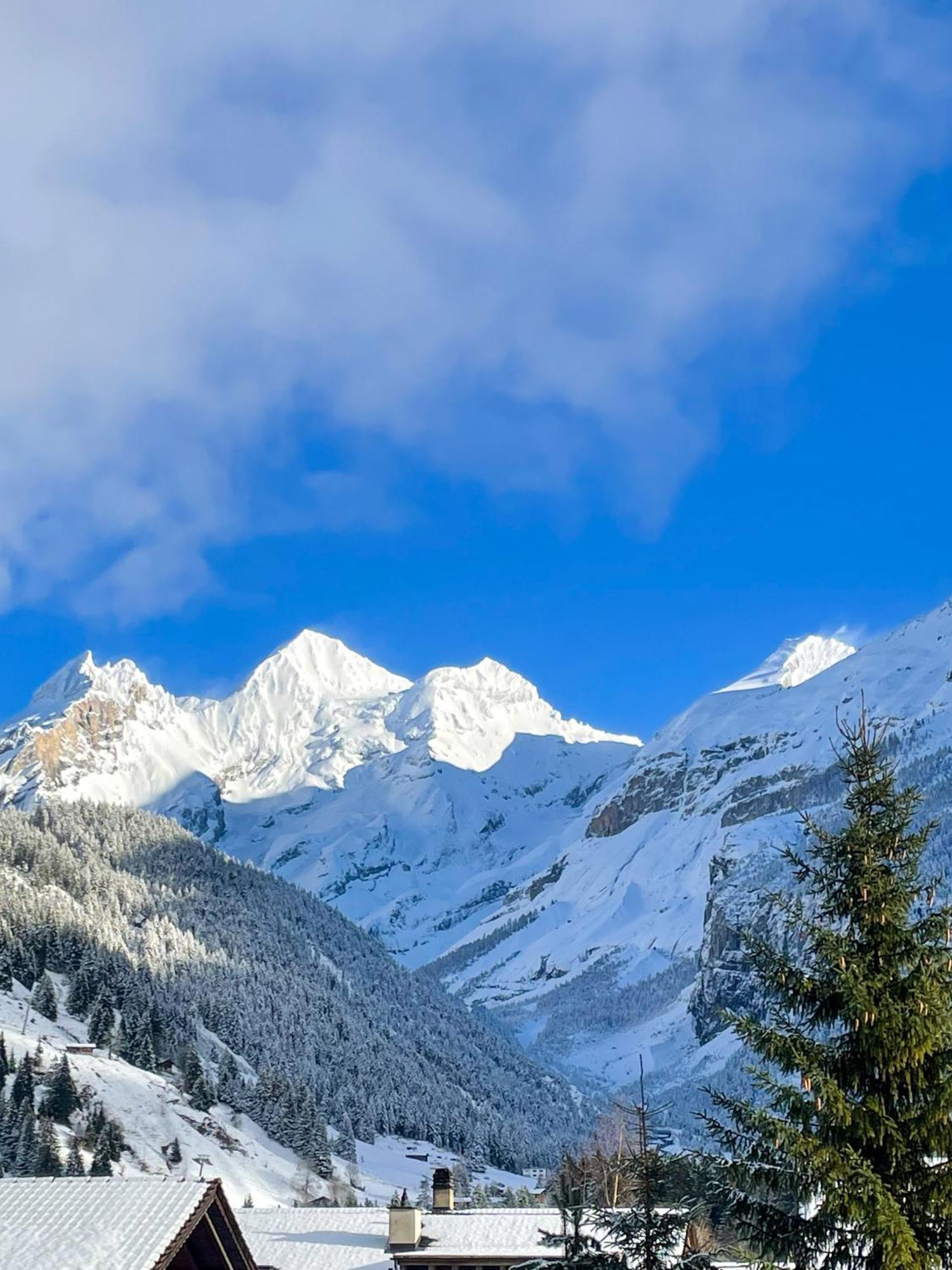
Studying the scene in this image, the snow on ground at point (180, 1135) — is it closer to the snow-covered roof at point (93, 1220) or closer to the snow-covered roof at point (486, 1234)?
the snow-covered roof at point (486, 1234)

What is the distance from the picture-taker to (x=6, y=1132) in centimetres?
12288

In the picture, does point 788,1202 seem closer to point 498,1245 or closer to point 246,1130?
point 498,1245

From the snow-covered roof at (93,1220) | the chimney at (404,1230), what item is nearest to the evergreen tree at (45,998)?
the chimney at (404,1230)

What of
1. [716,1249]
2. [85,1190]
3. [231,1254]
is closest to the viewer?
[716,1249]

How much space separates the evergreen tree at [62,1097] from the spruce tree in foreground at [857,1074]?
125472 millimetres

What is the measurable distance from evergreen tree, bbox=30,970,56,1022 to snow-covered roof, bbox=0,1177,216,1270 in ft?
534

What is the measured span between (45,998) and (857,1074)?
175m

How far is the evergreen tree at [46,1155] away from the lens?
114m

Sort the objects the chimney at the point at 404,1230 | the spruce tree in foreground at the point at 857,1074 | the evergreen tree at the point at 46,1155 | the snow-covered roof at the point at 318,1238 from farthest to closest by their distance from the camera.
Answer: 1. the evergreen tree at the point at 46,1155
2. the chimney at the point at 404,1230
3. the snow-covered roof at the point at 318,1238
4. the spruce tree in foreground at the point at 857,1074

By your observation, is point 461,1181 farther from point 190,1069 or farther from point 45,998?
point 45,998

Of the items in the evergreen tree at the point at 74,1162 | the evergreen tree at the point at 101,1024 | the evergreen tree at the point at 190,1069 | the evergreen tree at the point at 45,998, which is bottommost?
the evergreen tree at the point at 74,1162

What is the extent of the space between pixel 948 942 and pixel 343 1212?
1612 inches

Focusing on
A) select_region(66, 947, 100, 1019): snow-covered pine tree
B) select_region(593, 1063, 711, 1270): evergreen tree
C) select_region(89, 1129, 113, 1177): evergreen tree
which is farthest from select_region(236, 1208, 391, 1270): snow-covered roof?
select_region(66, 947, 100, 1019): snow-covered pine tree

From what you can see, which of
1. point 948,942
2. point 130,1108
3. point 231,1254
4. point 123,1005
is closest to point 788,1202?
point 948,942
